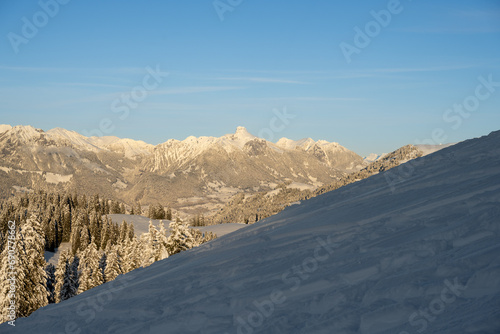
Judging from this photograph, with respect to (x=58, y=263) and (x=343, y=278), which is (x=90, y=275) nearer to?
(x=58, y=263)

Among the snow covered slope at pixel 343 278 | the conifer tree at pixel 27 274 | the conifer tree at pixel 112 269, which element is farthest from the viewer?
the conifer tree at pixel 112 269

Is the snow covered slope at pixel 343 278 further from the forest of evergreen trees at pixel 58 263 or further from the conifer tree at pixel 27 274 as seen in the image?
the conifer tree at pixel 27 274

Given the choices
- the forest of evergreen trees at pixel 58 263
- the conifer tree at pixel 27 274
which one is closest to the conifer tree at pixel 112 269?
the forest of evergreen trees at pixel 58 263

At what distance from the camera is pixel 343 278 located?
26.9ft

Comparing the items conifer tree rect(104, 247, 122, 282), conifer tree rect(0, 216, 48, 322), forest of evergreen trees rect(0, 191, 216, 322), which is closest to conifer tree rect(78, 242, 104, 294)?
forest of evergreen trees rect(0, 191, 216, 322)

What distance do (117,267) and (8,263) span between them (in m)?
23.9

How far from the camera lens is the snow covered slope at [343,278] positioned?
21.4ft

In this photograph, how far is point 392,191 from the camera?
15.0 m

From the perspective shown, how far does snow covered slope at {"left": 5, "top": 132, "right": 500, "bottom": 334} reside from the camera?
652 cm

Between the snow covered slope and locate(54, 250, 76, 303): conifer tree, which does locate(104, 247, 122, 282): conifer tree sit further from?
the snow covered slope

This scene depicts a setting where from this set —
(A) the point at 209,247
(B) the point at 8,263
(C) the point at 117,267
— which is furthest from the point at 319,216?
(C) the point at 117,267

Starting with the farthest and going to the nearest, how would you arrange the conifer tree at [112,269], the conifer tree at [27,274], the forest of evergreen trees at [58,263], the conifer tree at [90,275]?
1. the conifer tree at [112,269]
2. the conifer tree at [90,275]
3. the forest of evergreen trees at [58,263]
4. the conifer tree at [27,274]

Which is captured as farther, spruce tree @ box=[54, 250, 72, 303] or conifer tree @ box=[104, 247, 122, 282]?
conifer tree @ box=[104, 247, 122, 282]

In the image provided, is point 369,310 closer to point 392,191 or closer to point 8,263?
point 392,191
